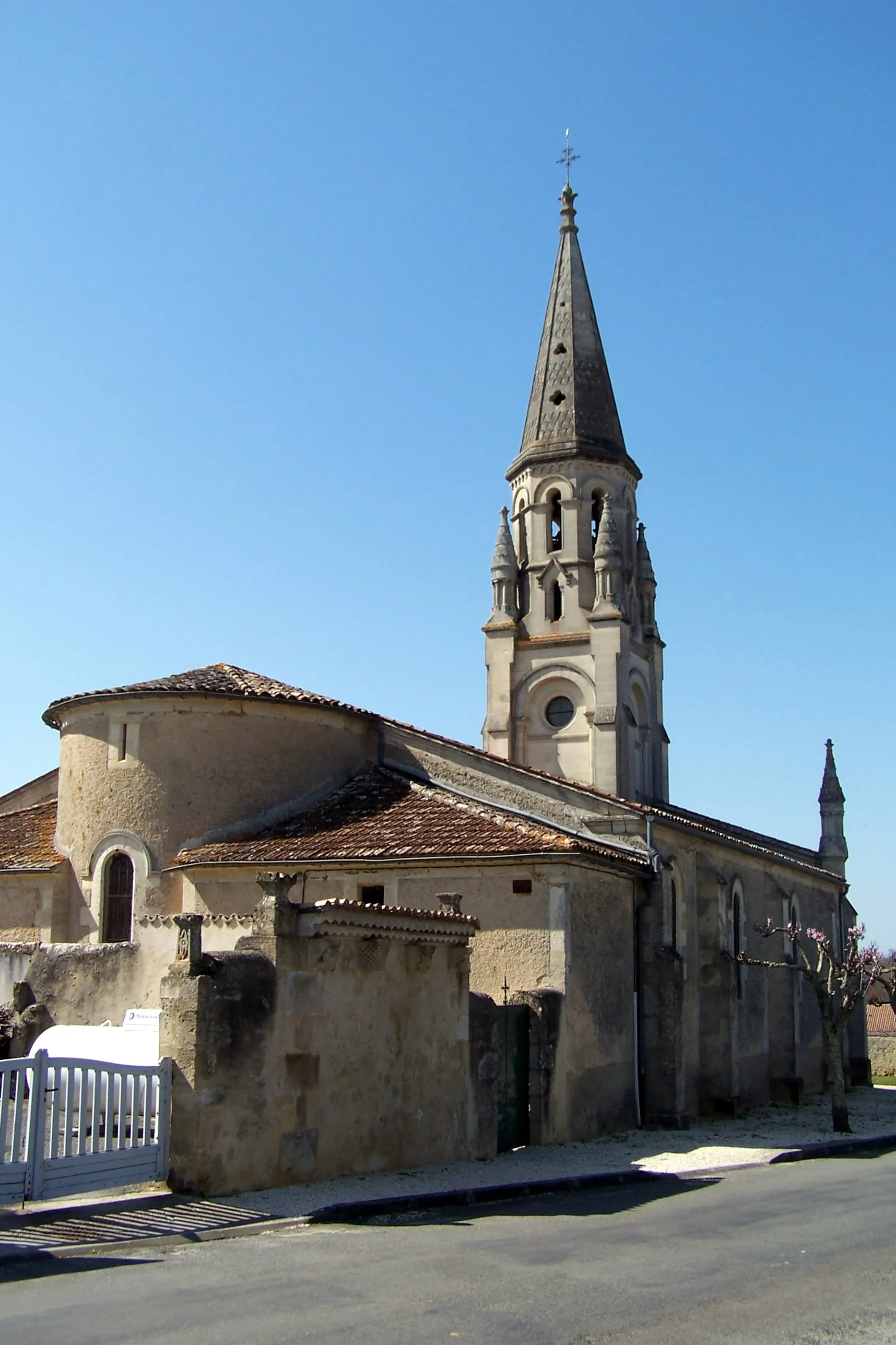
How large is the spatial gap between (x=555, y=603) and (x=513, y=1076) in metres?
19.0

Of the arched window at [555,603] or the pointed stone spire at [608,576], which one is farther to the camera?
the arched window at [555,603]

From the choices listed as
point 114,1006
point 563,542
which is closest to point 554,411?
point 563,542

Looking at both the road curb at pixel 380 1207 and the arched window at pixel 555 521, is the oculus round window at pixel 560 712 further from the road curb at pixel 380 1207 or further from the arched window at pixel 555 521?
the road curb at pixel 380 1207

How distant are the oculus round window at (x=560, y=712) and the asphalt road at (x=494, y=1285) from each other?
71.3ft

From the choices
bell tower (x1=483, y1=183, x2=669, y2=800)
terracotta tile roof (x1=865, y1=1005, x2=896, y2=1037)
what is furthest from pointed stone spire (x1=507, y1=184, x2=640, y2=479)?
terracotta tile roof (x1=865, y1=1005, x2=896, y2=1037)

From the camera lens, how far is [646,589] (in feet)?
119

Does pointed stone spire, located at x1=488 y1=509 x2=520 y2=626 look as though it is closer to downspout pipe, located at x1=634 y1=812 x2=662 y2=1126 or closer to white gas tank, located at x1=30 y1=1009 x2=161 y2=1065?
downspout pipe, located at x1=634 y1=812 x2=662 y2=1126

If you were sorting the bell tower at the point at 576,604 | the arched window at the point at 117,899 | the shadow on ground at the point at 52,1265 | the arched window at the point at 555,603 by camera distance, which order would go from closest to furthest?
1. the shadow on ground at the point at 52,1265
2. the arched window at the point at 117,899
3. the bell tower at the point at 576,604
4. the arched window at the point at 555,603

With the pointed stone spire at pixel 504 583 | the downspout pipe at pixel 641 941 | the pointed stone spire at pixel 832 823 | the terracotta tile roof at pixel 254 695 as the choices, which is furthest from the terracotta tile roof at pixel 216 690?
the pointed stone spire at pixel 832 823

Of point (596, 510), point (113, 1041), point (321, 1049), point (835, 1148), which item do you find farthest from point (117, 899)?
point (596, 510)

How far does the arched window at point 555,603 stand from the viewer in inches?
1358

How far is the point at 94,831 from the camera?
21500 millimetres

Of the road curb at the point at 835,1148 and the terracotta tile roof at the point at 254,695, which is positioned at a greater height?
the terracotta tile roof at the point at 254,695

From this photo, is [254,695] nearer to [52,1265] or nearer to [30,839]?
[30,839]
